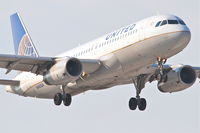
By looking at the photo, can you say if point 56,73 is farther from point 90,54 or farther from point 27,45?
point 27,45

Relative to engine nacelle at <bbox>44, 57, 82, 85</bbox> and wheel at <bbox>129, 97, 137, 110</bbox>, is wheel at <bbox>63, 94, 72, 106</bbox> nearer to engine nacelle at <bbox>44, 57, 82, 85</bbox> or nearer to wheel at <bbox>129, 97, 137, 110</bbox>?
engine nacelle at <bbox>44, 57, 82, 85</bbox>

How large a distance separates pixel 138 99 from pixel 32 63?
335 inches

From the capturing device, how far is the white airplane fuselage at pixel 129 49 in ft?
167

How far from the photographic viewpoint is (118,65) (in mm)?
52469

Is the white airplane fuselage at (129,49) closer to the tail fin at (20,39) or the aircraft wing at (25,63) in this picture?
the aircraft wing at (25,63)

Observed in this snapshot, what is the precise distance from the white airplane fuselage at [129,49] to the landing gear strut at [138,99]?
0.90 meters

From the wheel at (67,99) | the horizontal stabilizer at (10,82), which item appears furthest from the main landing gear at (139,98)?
the horizontal stabilizer at (10,82)

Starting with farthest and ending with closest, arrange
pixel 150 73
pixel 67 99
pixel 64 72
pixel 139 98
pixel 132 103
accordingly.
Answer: pixel 132 103
pixel 139 98
pixel 150 73
pixel 67 99
pixel 64 72

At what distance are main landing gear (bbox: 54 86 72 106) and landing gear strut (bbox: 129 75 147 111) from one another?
4.89 meters

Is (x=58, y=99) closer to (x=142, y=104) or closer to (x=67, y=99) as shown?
(x=67, y=99)

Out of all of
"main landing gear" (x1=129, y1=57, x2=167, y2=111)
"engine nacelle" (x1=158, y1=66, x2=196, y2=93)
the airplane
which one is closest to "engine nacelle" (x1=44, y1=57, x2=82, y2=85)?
the airplane

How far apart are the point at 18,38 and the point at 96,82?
15623 mm

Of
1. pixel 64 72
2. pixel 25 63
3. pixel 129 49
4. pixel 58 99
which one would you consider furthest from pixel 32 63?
pixel 129 49

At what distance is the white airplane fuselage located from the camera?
50844 mm
